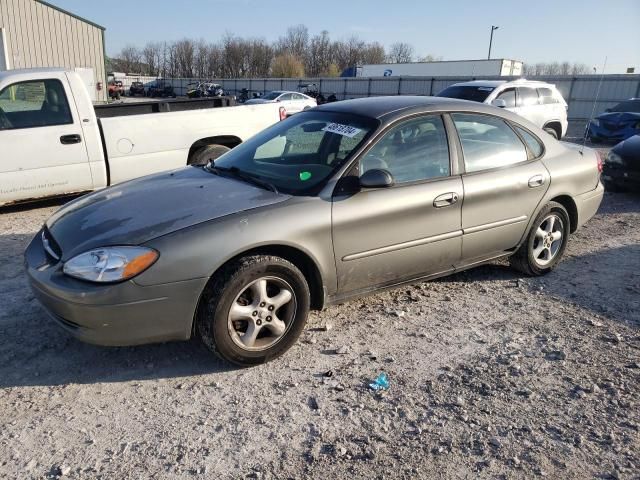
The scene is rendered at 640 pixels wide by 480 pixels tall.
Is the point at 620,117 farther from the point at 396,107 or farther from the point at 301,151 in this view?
the point at 301,151

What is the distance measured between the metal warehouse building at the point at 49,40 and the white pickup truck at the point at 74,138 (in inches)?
692

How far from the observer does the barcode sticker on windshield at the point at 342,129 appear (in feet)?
12.4

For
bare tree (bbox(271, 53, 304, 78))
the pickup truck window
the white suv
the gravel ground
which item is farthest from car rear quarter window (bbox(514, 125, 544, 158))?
bare tree (bbox(271, 53, 304, 78))

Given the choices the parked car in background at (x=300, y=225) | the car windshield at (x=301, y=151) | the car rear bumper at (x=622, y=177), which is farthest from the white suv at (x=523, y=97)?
the car windshield at (x=301, y=151)

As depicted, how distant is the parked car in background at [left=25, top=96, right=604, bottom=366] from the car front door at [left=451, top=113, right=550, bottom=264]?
13 millimetres

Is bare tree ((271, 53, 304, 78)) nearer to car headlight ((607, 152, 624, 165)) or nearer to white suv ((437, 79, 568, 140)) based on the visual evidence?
white suv ((437, 79, 568, 140))

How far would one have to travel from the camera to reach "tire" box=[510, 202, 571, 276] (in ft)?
15.2

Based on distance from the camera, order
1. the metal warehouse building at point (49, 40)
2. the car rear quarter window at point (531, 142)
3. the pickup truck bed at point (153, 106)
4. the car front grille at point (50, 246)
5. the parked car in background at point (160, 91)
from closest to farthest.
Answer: the car front grille at point (50, 246) < the car rear quarter window at point (531, 142) < the pickup truck bed at point (153, 106) < the metal warehouse building at point (49, 40) < the parked car in background at point (160, 91)

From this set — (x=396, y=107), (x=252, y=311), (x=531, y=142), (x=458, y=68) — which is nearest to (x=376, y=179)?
(x=396, y=107)

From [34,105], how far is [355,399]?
17.9ft

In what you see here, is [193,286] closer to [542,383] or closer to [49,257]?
[49,257]

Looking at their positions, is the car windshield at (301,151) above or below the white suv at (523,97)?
below

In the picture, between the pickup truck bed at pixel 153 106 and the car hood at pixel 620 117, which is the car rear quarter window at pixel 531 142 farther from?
the car hood at pixel 620 117

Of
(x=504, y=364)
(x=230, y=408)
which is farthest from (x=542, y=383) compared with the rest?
(x=230, y=408)
